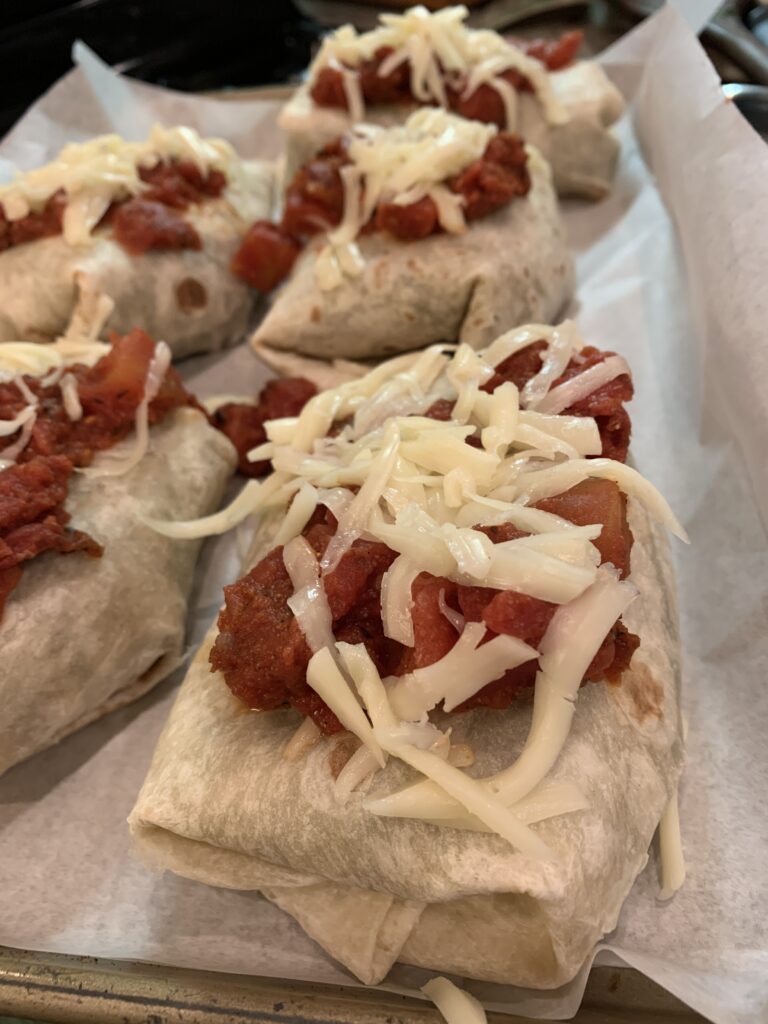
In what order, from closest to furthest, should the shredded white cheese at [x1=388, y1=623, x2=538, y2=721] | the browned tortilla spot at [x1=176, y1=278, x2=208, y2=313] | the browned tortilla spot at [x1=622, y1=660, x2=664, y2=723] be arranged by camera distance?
1. the shredded white cheese at [x1=388, y1=623, x2=538, y2=721]
2. the browned tortilla spot at [x1=622, y1=660, x2=664, y2=723]
3. the browned tortilla spot at [x1=176, y1=278, x2=208, y2=313]

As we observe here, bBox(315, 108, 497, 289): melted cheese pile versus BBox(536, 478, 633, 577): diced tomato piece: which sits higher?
BBox(315, 108, 497, 289): melted cheese pile

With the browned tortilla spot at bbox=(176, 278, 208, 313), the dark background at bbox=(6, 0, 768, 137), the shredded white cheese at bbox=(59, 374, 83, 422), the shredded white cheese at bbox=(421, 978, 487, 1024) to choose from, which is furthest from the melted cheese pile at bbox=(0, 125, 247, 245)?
the shredded white cheese at bbox=(421, 978, 487, 1024)

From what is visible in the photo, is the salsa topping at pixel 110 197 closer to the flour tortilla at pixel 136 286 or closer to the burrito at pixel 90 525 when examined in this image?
the flour tortilla at pixel 136 286

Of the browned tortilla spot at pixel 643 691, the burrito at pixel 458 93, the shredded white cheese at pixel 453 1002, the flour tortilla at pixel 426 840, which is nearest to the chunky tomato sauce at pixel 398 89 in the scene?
the burrito at pixel 458 93

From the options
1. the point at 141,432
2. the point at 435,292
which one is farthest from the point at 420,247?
the point at 141,432

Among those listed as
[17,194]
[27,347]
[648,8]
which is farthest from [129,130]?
[648,8]

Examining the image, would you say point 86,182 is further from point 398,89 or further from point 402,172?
point 398,89

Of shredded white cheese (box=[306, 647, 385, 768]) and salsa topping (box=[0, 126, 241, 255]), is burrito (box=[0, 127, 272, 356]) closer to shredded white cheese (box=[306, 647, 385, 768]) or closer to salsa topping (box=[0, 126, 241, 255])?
salsa topping (box=[0, 126, 241, 255])
